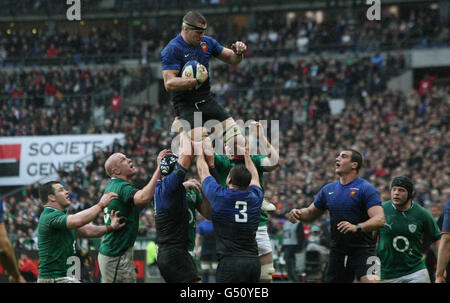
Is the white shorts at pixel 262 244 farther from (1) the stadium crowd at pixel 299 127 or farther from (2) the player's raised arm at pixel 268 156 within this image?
(1) the stadium crowd at pixel 299 127

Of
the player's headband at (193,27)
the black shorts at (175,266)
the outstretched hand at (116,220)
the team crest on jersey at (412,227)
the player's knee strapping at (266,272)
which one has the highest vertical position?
the player's headband at (193,27)

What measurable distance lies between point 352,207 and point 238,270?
6.05ft

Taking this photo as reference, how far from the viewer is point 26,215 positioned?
74.2 feet

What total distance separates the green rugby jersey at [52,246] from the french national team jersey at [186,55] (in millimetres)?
2276

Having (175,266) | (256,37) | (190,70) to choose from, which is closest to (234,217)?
(175,266)

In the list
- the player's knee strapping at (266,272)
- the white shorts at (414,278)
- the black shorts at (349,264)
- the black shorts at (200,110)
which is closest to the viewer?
the black shorts at (349,264)

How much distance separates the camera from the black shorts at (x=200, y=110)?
9.29m

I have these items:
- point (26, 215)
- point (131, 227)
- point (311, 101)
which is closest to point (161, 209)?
point (131, 227)

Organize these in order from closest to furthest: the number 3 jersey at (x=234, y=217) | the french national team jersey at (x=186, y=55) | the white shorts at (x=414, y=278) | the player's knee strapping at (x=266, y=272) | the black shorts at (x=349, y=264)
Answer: the number 3 jersey at (x=234, y=217) → the black shorts at (x=349, y=264) → the french national team jersey at (x=186, y=55) → the player's knee strapping at (x=266, y=272) → the white shorts at (x=414, y=278)

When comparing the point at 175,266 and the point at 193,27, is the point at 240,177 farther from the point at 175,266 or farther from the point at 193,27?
the point at 193,27

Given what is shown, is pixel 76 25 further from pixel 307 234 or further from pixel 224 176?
pixel 224 176

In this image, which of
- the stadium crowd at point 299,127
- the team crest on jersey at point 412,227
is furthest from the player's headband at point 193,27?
the stadium crowd at point 299,127

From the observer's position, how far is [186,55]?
918 cm

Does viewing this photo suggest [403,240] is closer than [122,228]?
No
